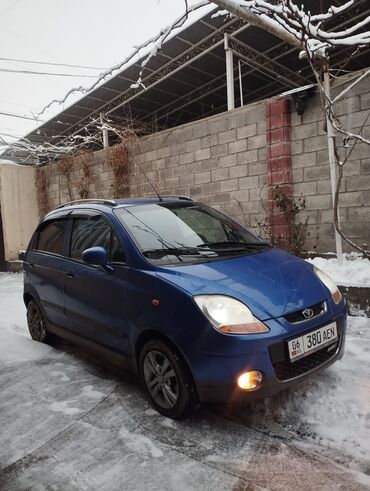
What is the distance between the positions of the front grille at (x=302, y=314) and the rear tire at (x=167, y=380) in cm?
74

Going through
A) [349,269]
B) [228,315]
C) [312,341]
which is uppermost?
[228,315]

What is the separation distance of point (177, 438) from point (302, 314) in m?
1.12

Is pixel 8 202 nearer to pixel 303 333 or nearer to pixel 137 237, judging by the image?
pixel 137 237

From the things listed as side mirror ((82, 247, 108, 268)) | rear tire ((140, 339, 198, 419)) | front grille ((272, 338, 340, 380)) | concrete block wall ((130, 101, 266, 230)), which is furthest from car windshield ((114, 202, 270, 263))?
concrete block wall ((130, 101, 266, 230))

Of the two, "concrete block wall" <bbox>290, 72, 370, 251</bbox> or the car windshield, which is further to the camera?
"concrete block wall" <bbox>290, 72, 370, 251</bbox>

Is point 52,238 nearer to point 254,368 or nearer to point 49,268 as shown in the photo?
point 49,268

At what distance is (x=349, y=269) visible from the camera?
498 cm

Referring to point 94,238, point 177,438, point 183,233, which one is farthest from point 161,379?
point 94,238

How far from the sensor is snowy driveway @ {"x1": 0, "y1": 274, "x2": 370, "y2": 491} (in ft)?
6.55

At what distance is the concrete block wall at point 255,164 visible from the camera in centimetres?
536

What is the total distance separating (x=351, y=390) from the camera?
280cm

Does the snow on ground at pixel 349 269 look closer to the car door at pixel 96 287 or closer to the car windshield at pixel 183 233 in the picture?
the car windshield at pixel 183 233

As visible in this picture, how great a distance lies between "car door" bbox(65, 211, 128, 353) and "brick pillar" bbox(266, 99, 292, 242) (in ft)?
12.0

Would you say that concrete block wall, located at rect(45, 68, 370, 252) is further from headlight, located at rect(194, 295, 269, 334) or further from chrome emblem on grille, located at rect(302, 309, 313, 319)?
headlight, located at rect(194, 295, 269, 334)
